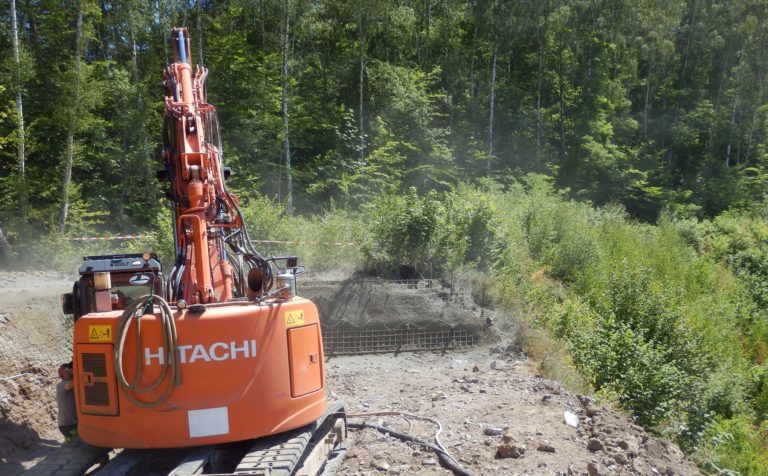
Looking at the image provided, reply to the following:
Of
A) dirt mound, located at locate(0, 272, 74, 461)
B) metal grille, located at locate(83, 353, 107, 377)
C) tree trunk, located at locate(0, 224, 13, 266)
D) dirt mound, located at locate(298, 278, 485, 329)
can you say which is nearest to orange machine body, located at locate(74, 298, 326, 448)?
metal grille, located at locate(83, 353, 107, 377)

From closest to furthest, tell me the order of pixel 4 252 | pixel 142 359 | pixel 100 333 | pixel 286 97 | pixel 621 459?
1. pixel 142 359
2. pixel 100 333
3. pixel 621 459
4. pixel 4 252
5. pixel 286 97

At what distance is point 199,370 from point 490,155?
25.1 m

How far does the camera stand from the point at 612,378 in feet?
33.9

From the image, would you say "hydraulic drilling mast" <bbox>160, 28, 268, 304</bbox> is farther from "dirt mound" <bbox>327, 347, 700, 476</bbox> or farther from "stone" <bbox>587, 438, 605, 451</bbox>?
"stone" <bbox>587, 438, 605, 451</bbox>

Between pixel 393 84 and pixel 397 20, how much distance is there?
4.63 metres

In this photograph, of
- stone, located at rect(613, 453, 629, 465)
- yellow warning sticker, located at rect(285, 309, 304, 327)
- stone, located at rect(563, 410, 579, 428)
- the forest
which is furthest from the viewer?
the forest

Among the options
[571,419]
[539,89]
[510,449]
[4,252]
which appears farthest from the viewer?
[539,89]

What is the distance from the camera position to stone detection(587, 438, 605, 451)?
6.69m

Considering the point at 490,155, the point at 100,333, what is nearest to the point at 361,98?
the point at 490,155

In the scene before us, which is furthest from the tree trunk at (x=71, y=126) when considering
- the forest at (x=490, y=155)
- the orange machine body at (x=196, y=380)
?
the orange machine body at (x=196, y=380)

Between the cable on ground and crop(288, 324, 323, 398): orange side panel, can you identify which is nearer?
crop(288, 324, 323, 398): orange side panel

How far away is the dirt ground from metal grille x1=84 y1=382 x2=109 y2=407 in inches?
85.0

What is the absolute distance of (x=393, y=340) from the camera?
11727 mm

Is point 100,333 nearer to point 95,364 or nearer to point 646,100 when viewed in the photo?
point 95,364
